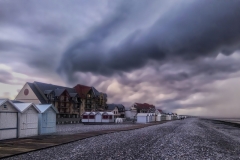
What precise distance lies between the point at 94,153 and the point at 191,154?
323 inches

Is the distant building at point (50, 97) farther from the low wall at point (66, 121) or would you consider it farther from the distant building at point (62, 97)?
the low wall at point (66, 121)

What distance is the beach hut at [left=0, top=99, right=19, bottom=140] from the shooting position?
27366 mm

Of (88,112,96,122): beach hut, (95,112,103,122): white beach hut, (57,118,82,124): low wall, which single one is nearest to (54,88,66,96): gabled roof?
(57,118,82,124): low wall

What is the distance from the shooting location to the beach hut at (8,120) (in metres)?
27.4

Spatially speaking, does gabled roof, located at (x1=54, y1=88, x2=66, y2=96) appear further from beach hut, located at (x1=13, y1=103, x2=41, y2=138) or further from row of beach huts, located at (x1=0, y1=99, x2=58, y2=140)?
beach hut, located at (x1=13, y1=103, x2=41, y2=138)

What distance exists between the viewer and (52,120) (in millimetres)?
38031

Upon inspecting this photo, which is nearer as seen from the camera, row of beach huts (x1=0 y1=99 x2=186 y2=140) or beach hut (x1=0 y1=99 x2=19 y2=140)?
beach hut (x1=0 y1=99 x2=19 y2=140)

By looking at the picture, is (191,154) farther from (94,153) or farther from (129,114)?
(129,114)

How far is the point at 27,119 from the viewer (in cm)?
3184

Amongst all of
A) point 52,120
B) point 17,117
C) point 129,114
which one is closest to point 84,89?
point 129,114

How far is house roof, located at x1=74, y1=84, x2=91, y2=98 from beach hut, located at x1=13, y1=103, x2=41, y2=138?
2814 inches

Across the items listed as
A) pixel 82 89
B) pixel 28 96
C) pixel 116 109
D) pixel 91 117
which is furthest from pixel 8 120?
pixel 116 109

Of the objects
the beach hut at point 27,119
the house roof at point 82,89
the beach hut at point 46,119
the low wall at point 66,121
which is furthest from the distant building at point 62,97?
the beach hut at point 27,119

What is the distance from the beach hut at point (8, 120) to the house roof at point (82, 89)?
75.3m
